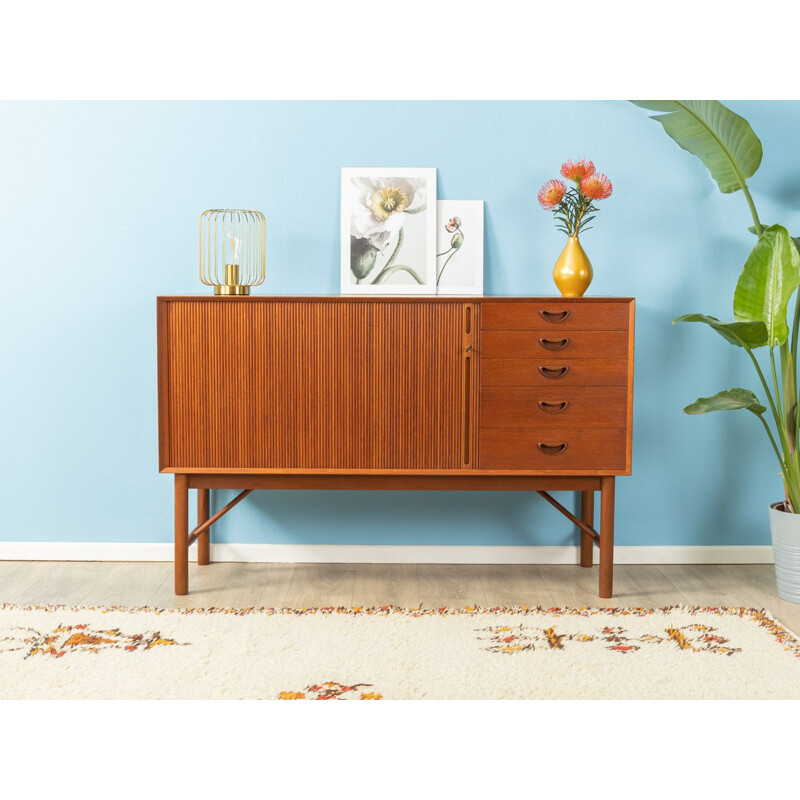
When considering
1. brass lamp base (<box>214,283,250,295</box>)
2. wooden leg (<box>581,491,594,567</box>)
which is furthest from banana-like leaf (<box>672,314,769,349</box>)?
brass lamp base (<box>214,283,250,295</box>)

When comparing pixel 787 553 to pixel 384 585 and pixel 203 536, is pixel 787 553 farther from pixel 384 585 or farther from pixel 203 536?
pixel 203 536

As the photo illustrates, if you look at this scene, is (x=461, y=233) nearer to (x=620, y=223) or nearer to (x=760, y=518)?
(x=620, y=223)

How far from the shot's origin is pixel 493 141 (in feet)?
9.91

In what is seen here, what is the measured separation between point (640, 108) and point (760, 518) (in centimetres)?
159

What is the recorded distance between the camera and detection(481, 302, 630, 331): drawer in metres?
2.62

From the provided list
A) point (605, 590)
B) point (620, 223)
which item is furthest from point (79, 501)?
point (620, 223)

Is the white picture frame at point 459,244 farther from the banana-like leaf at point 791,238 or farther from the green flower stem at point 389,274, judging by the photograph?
the banana-like leaf at point 791,238

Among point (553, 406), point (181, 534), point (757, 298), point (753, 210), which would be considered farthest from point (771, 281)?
point (181, 534)

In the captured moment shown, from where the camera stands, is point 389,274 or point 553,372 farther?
point 389,274

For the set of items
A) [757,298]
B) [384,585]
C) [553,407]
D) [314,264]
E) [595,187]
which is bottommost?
[384,585]

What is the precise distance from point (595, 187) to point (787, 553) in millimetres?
1342

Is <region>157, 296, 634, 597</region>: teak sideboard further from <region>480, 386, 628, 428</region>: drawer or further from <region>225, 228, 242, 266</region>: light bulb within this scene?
<region>225, 228, 242, 266</region>: light bulb

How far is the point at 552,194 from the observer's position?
2812 millimetres

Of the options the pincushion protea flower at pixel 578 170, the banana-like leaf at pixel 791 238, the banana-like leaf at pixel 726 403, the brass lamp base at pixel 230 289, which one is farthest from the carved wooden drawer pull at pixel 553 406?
the brass lamp base at pixel 230 289
